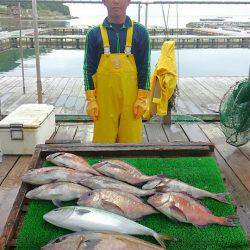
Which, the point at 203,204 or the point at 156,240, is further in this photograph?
the point at 203,204

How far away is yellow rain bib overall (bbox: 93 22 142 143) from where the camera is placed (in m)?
3.59

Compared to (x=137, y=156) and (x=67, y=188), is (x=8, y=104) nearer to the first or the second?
(x=137, y=156)

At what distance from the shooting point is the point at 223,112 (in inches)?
179

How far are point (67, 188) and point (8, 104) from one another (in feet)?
17.3

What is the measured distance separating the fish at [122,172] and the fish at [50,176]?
162mm

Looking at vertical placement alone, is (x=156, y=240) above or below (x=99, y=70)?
below

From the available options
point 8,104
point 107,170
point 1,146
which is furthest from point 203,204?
point 8,104

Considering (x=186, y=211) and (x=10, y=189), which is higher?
(x=186, y=211)

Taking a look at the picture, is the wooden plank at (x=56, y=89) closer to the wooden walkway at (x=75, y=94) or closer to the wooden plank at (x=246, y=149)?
the wooden walkway at (x=75, y=94)

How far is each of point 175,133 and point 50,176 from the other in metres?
3.38

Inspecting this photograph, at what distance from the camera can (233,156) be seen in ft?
14.3

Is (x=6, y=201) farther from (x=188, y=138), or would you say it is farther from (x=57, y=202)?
(x=188, y=138)

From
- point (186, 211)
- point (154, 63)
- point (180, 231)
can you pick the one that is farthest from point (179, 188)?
point (154, 63)

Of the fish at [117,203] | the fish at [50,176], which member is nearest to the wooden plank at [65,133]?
the fish at [50,176]
